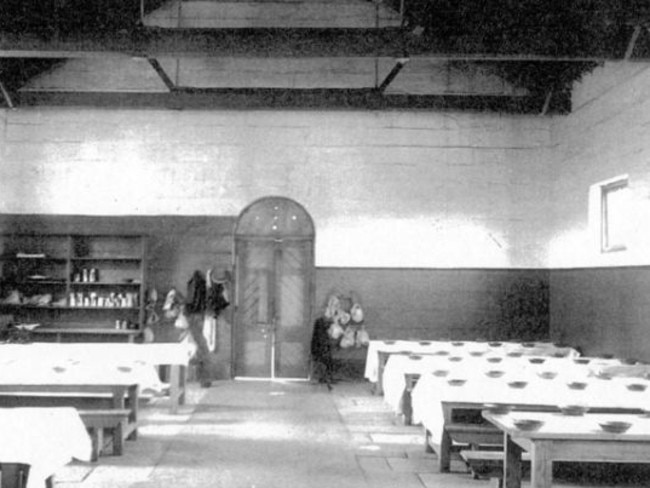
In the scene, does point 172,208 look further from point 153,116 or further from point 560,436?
point 560,436

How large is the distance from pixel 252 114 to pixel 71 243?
10.5 ft

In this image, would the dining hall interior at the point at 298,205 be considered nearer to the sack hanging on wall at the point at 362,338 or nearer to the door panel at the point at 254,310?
the door panel at the point at 254,310

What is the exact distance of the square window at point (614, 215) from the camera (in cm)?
995

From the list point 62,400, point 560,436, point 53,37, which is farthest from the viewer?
point 53,37

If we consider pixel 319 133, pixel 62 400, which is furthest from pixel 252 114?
pixel 62 400

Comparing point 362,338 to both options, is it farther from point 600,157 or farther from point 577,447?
point 577,447

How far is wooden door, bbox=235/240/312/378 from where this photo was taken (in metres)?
12.1

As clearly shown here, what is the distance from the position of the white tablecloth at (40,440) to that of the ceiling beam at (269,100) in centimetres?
759

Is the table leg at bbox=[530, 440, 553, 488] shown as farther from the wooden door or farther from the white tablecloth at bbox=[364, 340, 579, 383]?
the wooden door

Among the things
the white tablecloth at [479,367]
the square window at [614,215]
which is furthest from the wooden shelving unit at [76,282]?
the square window at [614,215]

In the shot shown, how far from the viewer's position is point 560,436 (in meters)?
4.31

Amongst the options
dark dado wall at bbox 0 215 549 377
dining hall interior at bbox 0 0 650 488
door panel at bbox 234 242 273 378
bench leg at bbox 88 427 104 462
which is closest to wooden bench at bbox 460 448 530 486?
bench leg at bbox 88 427 104 462

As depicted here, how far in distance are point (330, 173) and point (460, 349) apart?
3524 mm

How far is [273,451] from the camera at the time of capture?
7133mm
